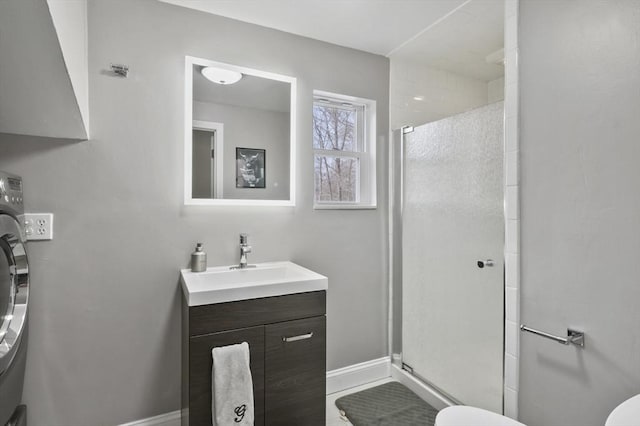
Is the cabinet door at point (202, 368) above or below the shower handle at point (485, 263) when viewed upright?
below

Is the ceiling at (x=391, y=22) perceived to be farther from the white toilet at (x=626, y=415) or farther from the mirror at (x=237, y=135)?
the white toilet at (x=626, y=415)

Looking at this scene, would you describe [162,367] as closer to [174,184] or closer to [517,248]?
[174,184]

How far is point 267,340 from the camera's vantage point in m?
1.55

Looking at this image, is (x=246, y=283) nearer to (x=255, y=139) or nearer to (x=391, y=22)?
(x=255, y=139)

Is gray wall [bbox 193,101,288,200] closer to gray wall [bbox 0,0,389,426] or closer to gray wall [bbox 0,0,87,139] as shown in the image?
gray wall [bbox 0,0,389,426]

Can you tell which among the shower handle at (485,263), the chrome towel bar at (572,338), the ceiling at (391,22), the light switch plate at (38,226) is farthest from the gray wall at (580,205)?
the light switch plate at (38,226)

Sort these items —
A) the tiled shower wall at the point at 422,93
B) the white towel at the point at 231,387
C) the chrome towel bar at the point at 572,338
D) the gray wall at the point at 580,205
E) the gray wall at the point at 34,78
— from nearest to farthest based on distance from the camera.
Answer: the gray wall at the point at 34,78 < the gray wall at the point at 580,205 < the chrome towel bar at the point at 572,338 < the white towel at the point at 231,387 < the tiled shower wall at the point at 422,93

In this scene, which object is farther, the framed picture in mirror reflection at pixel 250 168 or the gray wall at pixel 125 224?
the framed picture in mirror reflection at pixel 250 168

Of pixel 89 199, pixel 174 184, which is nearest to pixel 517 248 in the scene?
pixel 174 184

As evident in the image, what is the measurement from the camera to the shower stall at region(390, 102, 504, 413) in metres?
1.73

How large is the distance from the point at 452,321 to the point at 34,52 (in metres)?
2.25

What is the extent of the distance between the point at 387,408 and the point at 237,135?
1.93m

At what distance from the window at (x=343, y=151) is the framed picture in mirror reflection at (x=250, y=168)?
388mm

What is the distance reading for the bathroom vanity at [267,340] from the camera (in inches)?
56.3
